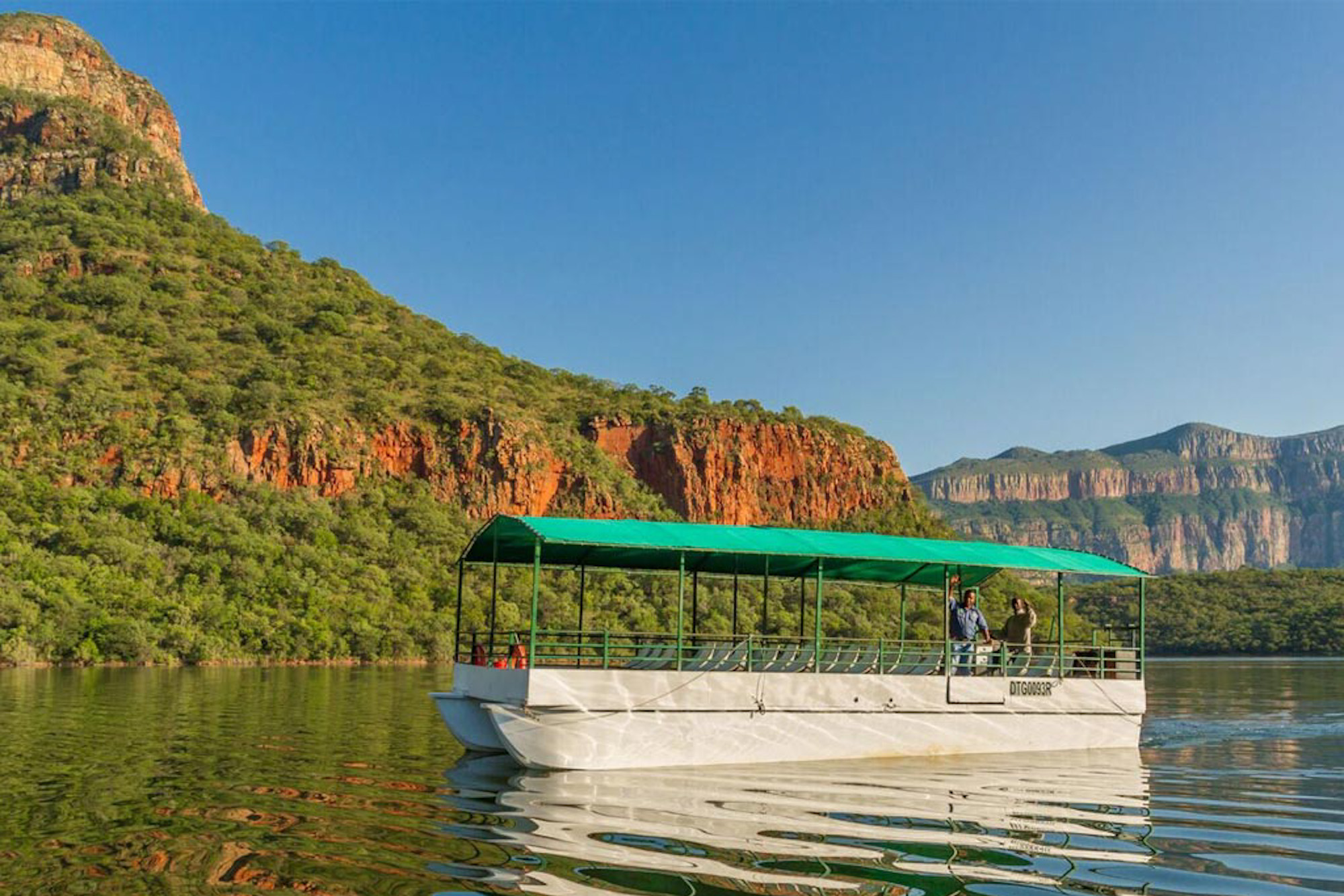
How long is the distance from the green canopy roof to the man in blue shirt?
73 cm

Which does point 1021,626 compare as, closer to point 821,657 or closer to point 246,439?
point 821,657

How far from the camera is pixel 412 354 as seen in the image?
9888 cm

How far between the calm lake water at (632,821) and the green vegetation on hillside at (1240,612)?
80321 millimetres

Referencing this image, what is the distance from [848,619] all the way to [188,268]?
6053 cm

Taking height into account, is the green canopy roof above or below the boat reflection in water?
above

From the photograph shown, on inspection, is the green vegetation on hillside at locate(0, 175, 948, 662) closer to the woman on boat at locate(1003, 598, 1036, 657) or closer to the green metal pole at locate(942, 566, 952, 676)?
the green metal pole at locate(942, 566, 952, 676)

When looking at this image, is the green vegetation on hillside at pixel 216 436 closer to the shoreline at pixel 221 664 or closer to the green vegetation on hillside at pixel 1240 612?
the shoreline at pixel 221 664

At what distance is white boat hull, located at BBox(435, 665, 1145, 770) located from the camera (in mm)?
15969

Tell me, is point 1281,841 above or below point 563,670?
below

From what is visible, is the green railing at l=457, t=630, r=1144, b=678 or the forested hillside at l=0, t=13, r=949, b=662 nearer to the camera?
the green railing at l=457, t=630, r=1144, b=678

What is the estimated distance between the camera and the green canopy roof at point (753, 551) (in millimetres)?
16750

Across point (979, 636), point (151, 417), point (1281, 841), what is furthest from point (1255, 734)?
point (151, 417)

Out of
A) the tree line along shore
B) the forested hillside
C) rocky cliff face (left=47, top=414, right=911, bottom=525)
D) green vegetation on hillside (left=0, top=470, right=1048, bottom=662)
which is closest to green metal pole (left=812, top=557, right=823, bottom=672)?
the tree line along shore

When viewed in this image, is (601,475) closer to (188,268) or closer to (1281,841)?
(188,268)
